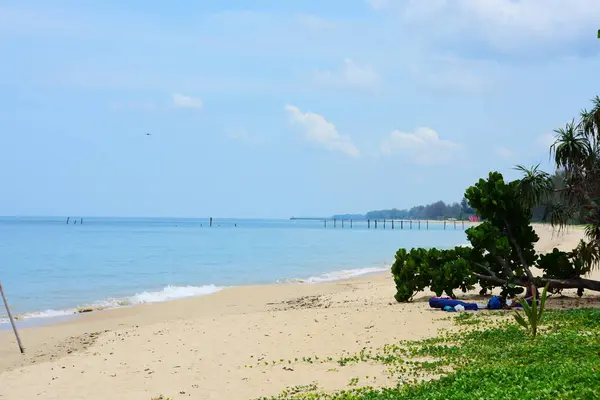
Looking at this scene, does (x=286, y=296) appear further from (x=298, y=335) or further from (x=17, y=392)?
(x=17, y=392)

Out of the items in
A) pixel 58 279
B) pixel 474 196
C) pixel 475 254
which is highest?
pixel 474 196

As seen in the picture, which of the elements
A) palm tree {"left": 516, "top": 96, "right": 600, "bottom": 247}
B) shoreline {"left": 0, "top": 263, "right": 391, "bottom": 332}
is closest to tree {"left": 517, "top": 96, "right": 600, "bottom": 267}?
palm tree {"left": 516, "top": 96, "right": 600, "bottom": 247}

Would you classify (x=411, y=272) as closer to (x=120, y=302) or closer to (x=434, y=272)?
(x=434, y=272)

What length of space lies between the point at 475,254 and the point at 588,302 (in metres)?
3.09

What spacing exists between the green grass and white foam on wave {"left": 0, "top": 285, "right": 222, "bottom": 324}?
1464cm

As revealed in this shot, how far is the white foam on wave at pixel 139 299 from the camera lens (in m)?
21.6

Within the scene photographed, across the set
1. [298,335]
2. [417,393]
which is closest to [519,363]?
[417,393]

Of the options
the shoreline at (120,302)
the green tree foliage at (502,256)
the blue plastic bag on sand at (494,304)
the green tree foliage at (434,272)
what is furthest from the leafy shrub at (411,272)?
the shoreline at (120,302)

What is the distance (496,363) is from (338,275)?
1042 inches

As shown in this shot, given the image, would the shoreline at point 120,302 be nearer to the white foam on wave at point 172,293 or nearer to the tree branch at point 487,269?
the white foam on wave at point 172,293

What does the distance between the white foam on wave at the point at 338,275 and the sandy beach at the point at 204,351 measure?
12168 mm

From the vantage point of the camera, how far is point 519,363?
8.41 meters

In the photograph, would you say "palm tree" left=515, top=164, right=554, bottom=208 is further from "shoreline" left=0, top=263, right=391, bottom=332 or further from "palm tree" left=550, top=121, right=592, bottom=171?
"shoreline" left=0, top=263, right=391, bottom=332

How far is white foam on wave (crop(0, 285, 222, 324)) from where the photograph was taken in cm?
2158
